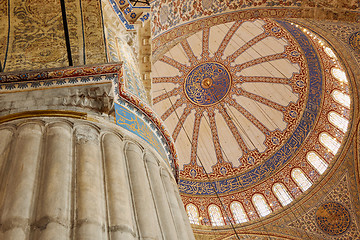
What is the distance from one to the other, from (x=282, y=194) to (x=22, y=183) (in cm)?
1008

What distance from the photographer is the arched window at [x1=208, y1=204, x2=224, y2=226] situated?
36.6 ft

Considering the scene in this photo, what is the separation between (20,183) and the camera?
2.08m

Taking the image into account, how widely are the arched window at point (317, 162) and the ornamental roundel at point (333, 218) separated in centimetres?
107

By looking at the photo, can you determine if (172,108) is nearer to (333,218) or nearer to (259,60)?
(259,60)

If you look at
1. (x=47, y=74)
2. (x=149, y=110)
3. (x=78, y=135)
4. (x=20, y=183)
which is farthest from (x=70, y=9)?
(x=20, y=183)

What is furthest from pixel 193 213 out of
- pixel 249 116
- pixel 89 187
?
pixel 89 187

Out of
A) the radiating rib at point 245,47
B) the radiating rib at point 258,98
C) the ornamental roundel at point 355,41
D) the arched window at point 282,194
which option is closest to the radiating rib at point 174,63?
the radiating rib at point 245,47

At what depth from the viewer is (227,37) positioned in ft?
41.1

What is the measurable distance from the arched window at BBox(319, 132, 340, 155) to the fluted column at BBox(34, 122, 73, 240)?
9295 millimetres

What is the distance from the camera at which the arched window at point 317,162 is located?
1033 cm

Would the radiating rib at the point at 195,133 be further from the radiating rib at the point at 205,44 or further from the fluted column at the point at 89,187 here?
the fluted column at the point at 89,187

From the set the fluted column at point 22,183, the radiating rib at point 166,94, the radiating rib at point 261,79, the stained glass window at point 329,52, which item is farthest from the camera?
the radiating rib at point 166,94

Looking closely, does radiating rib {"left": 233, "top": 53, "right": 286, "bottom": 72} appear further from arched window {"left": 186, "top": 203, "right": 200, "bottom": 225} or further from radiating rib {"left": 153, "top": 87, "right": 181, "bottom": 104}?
arched window {"left": 186, "top": 203, "right": 200, "bottom": 225}

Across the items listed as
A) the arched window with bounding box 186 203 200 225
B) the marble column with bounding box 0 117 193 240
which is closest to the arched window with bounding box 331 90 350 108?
the arched window with bounding box 186 203 200 225
